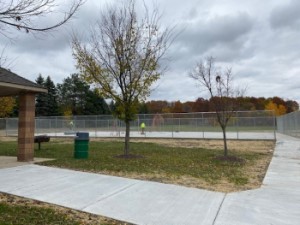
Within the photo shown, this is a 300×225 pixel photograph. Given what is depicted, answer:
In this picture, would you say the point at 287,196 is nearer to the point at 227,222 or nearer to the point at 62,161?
the point at 227,222

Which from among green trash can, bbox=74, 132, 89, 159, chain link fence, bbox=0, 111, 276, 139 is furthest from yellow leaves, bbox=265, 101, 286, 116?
green trash can, bbox=74, 132, 89, 159

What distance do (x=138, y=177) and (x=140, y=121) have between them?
3065cm

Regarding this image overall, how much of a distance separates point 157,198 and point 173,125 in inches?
1132

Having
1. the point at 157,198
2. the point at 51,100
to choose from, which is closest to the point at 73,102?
the point at 51,100

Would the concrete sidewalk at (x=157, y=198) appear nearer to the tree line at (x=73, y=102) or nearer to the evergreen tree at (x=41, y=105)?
the tree line at (x=73, y=102)

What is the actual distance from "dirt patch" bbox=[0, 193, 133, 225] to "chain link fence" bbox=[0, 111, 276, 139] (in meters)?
23.6

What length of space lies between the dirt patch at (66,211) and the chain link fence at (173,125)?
23.6 meters

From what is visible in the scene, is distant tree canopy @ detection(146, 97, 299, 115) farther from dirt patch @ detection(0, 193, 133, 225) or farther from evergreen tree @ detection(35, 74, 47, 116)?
dirt patch @ detection(0, 193, 133, 225)

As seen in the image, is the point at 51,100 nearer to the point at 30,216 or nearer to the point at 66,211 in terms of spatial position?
the point at 66,211

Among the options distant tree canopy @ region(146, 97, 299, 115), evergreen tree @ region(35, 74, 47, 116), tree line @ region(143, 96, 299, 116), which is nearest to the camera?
evergreen tree @ region(35, 74, 47, 116)

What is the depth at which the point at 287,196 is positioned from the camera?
722 cm

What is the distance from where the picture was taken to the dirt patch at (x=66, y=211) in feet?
17.8

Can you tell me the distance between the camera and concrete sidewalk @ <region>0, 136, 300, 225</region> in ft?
18.5

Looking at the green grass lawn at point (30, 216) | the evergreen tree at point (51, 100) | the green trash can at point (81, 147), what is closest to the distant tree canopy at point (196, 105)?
the evergreen tree at point (51, 100)
